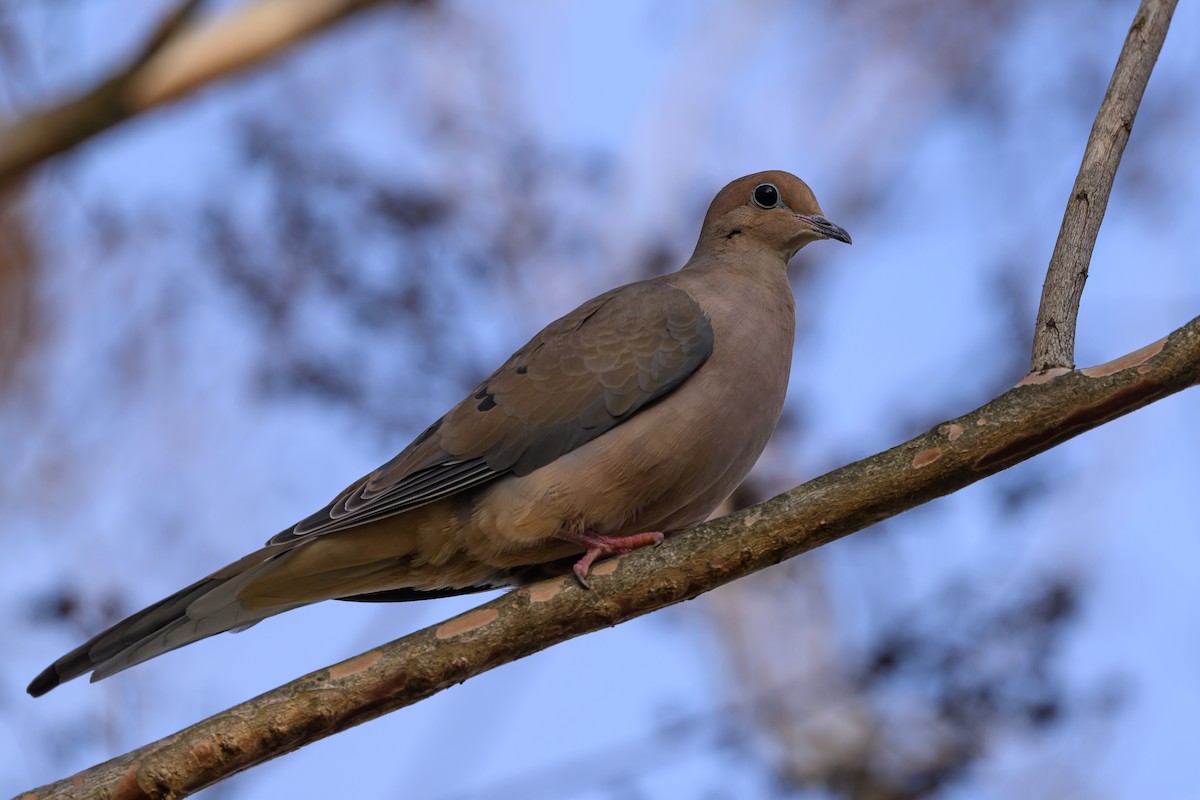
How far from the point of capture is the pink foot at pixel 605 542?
355 cm

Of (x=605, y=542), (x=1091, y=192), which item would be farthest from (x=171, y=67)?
(x=1091, y=192)

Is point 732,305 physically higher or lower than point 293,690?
higher

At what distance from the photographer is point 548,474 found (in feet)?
12.1

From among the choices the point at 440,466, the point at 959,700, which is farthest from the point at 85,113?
the point at 959,700

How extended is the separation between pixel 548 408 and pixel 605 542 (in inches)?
17.6

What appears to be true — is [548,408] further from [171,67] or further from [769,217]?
[171,67]

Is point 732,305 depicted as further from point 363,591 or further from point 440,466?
point 363,591

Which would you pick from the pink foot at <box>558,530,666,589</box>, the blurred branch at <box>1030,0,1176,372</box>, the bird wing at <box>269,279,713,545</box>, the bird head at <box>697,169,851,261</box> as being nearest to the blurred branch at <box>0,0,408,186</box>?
the bird wing at <box>269,279,713,545</box>

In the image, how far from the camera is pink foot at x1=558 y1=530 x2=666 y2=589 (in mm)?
3547

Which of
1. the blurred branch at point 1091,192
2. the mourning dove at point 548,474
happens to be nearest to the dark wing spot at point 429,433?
the mourning dove at point 548,474

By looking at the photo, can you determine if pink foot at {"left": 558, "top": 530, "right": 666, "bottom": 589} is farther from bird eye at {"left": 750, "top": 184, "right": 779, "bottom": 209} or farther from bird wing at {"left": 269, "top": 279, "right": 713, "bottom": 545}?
bird eye at {"left": 750, "top": 184, "right": 779, "bottom": 209}

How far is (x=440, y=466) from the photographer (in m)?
3.76

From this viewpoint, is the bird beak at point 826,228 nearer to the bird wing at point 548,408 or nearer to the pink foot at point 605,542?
the bird wing at point 548,408

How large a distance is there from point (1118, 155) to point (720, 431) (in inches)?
48.4
